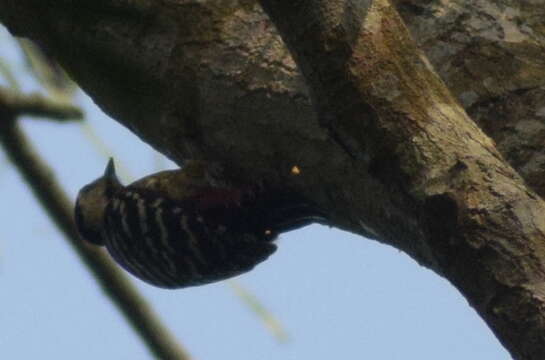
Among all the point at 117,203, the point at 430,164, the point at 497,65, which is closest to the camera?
the point at 430,164

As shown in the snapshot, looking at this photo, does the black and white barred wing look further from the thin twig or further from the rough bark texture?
the thin twig

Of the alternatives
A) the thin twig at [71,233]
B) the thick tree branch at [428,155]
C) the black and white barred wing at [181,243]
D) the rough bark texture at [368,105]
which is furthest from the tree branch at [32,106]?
the thick tree branch at [428,155]

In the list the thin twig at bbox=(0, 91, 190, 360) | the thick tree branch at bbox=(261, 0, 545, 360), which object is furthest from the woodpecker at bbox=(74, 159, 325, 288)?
the thick tree branch at bbox=(261, 0, 545, 360)

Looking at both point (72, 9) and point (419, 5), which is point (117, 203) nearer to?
point (72, 9)

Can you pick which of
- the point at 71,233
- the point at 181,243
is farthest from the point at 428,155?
the point at 181,243

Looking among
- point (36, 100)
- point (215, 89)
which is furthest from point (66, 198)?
point (215, 89)

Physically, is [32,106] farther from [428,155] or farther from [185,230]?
[428,155]

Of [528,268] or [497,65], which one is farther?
[497,65]
